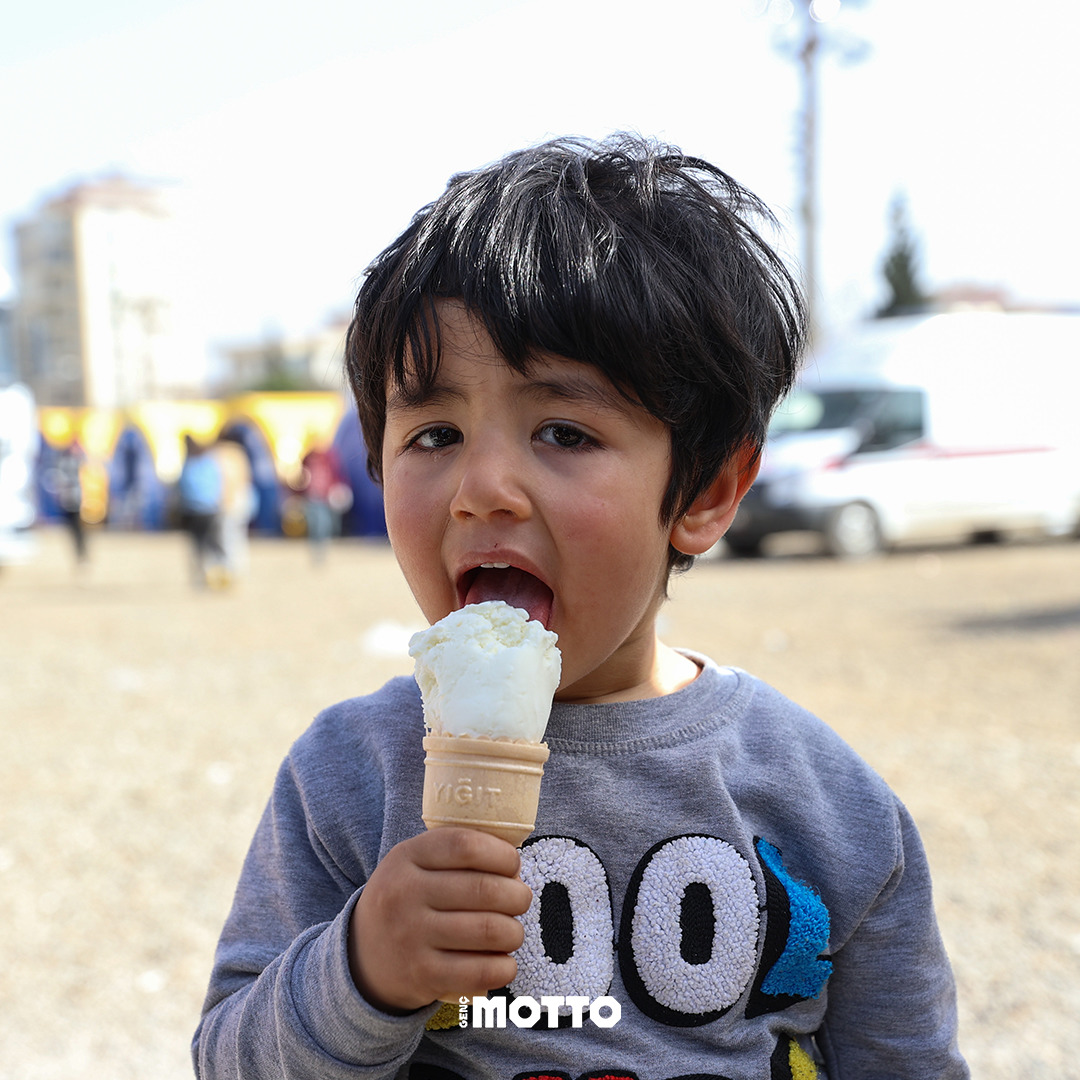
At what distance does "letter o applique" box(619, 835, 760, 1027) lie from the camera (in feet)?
4.83

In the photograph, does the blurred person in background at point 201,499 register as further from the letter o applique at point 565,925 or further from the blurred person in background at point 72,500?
the letter o applique at point 565,925

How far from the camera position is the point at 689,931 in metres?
1.49

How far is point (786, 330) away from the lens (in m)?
1.70

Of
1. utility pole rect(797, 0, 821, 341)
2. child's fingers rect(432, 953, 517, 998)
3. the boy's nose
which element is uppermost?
utility pole rect(797, 0, 821, 341)

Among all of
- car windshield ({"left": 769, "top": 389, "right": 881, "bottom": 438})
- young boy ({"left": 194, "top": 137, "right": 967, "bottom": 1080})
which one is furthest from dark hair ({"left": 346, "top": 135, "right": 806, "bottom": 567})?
car windshield ({"left": 769, "top": 389, "right": 881, "bottom": 438})

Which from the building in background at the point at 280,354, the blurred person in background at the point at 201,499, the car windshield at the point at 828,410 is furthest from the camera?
the building in background at the point at 280,354

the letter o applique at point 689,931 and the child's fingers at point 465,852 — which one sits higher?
the child's fingers at point 465,852

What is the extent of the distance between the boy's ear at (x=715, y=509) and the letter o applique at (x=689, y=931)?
1.28 feet

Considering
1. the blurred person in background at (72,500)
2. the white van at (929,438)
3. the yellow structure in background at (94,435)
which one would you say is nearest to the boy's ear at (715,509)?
the white van at (929,438)

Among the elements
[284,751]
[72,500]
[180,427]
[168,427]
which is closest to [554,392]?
[284,751]

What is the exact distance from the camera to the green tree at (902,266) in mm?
44938

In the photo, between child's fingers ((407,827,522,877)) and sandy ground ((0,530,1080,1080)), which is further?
sandy ground ((0,530,1080,1080))

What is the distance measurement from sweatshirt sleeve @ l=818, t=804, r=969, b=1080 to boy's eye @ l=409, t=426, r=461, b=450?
793mm

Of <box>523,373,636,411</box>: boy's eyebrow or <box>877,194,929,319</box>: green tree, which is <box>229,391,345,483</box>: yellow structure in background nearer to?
<box>523,373,636,411</box>: boy's eyebrow
